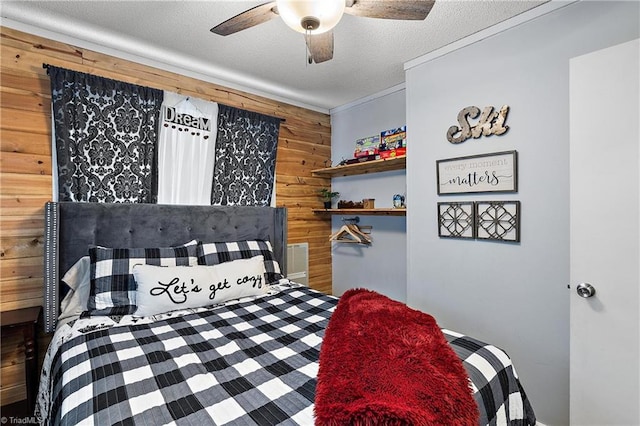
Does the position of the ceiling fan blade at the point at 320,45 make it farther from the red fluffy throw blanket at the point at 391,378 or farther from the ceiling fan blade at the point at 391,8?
the red fluffy throw blanket at the point at 391,378

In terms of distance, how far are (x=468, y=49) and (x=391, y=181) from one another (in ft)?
A: 4.27

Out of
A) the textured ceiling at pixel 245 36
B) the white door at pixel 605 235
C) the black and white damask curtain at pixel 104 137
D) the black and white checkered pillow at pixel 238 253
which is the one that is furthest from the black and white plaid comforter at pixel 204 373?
the textured ceiling at pixel 245 36

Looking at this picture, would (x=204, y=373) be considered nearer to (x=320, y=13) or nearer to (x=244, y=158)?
(x=320, y=13)

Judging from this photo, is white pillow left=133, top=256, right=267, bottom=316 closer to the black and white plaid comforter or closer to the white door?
the black and white plaid comforter

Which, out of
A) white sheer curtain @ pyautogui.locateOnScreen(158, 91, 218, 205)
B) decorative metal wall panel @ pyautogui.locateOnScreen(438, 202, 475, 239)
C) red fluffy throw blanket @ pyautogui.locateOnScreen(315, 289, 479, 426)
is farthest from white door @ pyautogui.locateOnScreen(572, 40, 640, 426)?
white sheer curtain @ pyautogui.locateOnScreen(158, 91, 218, 205)

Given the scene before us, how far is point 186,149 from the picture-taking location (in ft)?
8.55

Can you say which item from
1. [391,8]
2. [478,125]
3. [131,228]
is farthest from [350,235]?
[391,8]

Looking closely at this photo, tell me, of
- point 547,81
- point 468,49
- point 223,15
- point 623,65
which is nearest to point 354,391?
point 623,65

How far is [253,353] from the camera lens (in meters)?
1.36

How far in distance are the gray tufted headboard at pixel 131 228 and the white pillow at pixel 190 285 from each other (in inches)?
17.8

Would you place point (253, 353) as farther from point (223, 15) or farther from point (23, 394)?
point (223, 15)

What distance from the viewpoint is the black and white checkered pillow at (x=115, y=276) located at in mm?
1825

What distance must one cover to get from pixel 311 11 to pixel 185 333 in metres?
1.61

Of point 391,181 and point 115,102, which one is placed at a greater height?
point 115,102
